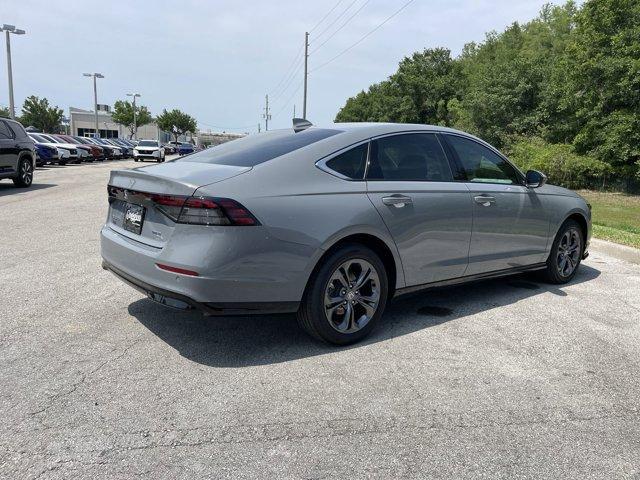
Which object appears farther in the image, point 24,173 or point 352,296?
point 24,173

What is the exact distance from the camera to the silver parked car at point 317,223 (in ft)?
11.2

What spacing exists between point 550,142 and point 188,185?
84.7ft

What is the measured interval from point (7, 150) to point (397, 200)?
42.0 feet

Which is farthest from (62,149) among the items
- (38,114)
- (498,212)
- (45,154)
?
(38,114)

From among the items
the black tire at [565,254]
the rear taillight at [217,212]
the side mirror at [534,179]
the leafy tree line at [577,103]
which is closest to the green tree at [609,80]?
the leafy tree line at [577,103]

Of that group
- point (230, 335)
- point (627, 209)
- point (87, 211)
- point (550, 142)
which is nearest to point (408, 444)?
point (230, 335)

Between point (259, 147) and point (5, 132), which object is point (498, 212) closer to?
point (259, 147)

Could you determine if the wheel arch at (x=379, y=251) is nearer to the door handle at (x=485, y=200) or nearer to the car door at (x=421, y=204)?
the car door at (x=421, y=204)

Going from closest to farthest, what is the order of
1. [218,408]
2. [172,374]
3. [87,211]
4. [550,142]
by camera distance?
[218,408], [172,374], [87,211], [550,142]

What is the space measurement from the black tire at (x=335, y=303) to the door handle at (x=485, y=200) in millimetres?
1291

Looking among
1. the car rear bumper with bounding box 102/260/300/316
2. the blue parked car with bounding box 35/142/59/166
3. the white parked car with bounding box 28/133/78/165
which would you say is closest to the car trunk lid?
the car rear bumper with bounding box 102/260/300/316

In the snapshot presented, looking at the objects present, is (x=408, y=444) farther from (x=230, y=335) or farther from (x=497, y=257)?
(x=497, y=257)

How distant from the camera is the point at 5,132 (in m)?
13.6

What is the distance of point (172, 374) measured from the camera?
11.2 feet
